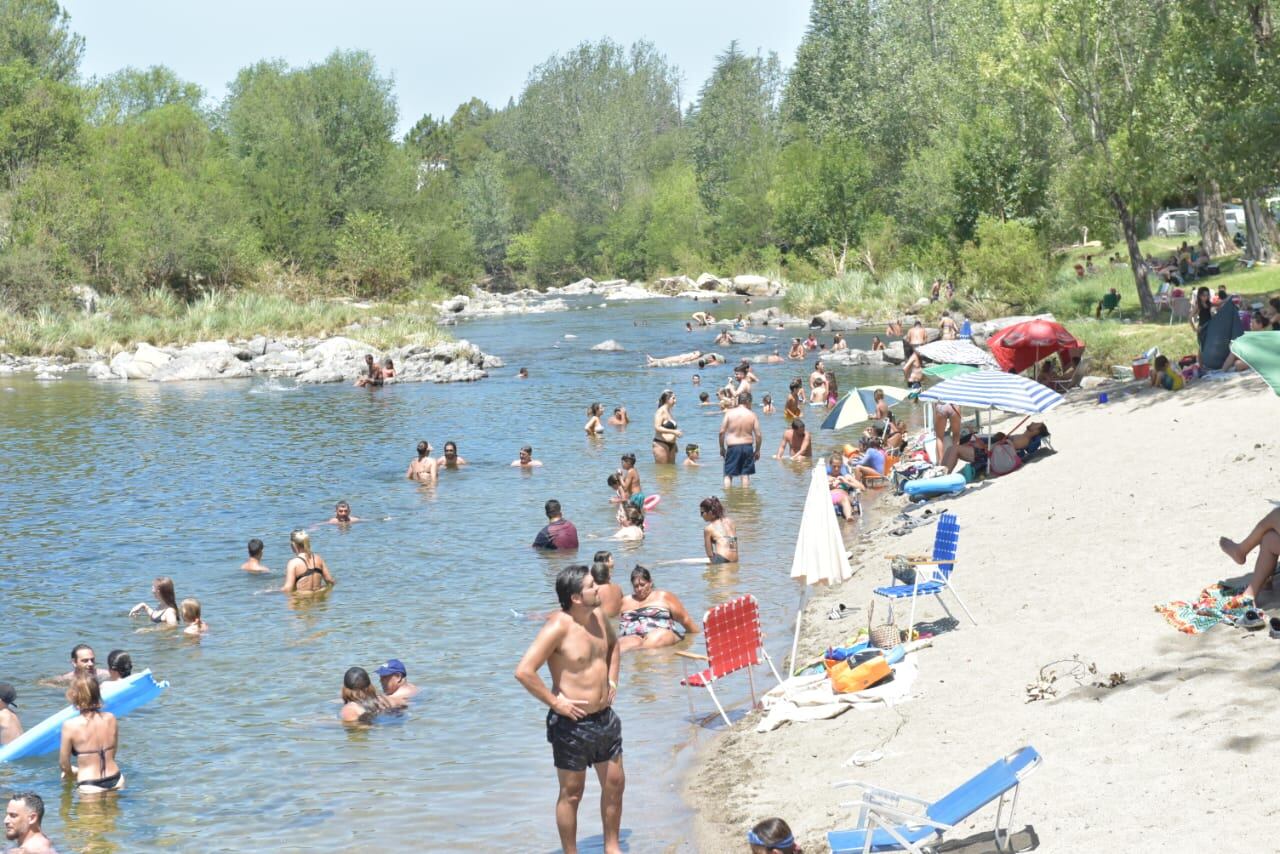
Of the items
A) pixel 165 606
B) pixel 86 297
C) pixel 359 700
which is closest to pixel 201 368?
pixel 86 297

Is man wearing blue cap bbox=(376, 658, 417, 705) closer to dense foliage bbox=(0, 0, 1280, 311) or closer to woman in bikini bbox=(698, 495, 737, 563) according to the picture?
woman in bikini bbox=(698, 495, 737, 563)

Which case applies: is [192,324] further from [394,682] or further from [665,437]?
[394,682]

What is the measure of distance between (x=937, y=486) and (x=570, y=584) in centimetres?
1128

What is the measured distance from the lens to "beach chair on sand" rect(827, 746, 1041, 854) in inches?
257

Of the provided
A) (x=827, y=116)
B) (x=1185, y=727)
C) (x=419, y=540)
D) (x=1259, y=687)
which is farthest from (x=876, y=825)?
(x=827, y=116)

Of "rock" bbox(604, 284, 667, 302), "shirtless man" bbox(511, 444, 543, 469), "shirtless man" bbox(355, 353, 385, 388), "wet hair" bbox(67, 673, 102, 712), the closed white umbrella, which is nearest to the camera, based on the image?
"wet hair" bbox(67, 673, 102, 712)

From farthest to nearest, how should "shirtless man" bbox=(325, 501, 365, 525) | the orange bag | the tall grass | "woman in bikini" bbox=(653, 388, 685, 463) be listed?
1. the tall grass
2. "woman in bikini" bbox=(653, 388, 685, 463)
3. "shirtless man" bbox=(325, 501, 365, 525)
4. the orange bag

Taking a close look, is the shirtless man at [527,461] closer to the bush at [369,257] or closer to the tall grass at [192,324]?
the tall grass at [192,324]

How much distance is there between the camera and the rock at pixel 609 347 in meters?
46.9

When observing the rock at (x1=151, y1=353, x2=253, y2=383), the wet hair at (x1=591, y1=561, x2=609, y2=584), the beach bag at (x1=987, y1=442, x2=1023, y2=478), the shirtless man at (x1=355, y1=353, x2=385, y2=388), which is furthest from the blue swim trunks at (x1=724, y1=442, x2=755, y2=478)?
the rock at (x1=151, y1=353, x2=253, y2=383)

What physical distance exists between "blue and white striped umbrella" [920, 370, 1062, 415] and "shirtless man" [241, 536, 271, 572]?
8.71m

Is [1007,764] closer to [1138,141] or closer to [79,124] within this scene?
[1138,141]

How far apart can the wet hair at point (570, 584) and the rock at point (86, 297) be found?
48.3m

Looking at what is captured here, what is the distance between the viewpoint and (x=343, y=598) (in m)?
16.0
